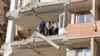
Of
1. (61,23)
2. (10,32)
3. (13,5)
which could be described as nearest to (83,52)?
(61,23)

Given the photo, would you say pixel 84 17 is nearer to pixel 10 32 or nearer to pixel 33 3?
pixel 33 3

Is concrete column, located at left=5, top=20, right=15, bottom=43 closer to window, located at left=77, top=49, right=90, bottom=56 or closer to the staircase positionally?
the staircase

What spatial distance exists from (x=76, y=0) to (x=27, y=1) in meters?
3.89

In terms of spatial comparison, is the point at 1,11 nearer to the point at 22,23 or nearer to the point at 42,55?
the point at 22,23

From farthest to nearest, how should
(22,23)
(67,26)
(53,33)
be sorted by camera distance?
(22,23), (53,33), (67,26)

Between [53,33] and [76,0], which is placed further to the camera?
[53,33]

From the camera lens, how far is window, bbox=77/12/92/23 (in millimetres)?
22625

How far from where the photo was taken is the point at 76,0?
888 inches

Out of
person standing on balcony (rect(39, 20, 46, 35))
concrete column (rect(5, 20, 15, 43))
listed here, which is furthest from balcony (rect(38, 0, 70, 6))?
concrete column (rect(5, 20, 15, 43))

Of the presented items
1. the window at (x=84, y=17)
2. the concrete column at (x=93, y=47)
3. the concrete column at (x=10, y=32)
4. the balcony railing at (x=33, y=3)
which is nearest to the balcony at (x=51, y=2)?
the balcony railing at (x=33, y=3)

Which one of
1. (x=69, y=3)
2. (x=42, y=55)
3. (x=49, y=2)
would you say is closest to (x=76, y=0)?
(x=69, y=3)

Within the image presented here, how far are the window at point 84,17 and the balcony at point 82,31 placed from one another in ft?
3.22

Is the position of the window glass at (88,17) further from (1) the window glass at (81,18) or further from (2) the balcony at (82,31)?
(2) the balcony at (82,31)

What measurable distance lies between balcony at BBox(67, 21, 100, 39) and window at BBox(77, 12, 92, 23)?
0.98m
